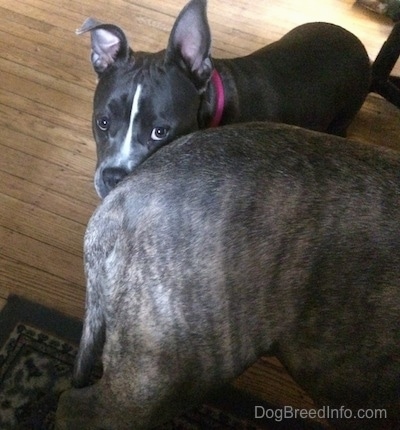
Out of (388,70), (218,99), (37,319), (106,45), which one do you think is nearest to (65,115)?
(106,45)

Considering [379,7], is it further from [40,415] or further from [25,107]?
[40,415]

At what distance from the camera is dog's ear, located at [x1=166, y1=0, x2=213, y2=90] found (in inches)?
63.3

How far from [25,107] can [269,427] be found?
1.60 metres

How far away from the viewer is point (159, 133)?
65.1 inches

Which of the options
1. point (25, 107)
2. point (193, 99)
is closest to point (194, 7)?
point (193, 99)

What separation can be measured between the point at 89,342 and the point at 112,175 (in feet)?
1.59

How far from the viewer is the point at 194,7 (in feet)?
5.24

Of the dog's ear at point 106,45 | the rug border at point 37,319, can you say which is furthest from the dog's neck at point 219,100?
the rug border at point 37,319

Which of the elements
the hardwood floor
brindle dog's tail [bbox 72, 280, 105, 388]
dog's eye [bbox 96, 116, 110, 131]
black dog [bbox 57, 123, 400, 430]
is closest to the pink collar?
dog's eye [bbox 96, 116, 110, 131]

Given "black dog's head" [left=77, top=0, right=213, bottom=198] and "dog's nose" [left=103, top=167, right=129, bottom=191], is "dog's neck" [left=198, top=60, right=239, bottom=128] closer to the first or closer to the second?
"black dog's head" [left=77, top=0, right=213, bottom=198]

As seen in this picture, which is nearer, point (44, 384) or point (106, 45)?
point (44, 384)

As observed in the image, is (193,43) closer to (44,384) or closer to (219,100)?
(219,100)

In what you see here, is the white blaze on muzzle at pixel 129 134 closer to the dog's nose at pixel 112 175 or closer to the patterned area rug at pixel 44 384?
the dog's nose at pixel 112 175

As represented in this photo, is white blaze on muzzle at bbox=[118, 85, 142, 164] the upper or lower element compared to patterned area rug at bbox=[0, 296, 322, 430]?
upper
